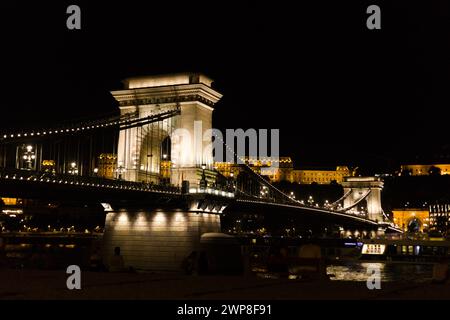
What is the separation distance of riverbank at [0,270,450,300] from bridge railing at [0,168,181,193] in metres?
16.2

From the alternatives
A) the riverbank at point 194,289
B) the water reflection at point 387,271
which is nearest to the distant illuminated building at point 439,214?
the water reflection at point 387,271

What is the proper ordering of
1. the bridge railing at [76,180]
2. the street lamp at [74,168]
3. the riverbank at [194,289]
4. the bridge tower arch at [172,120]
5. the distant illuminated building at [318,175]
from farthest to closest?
1. the distant illuminated building at [318,175]
2. the bridge tower arch at [172,120]
3. the street lamp at [74,168]
4. the bridge railing at [76,180]
5. the riverbank at [194,289]

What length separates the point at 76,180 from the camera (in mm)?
33906

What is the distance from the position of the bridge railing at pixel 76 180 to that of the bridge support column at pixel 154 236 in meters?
2.21

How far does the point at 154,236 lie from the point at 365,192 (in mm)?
97777

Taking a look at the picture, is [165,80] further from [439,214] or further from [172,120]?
[439,214]

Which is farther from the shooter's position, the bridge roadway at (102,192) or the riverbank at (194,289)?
the bridge roadway at (102,192)

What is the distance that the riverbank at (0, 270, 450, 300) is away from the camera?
416 inches

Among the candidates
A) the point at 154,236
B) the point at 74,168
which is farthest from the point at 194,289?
the point at 74,168

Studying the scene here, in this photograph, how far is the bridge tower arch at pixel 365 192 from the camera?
130 meters

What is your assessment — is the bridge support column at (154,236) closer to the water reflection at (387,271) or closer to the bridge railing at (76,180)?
the bridge railing at (76,180)

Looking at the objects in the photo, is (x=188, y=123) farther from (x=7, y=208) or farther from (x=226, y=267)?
(x=7, y=208)
